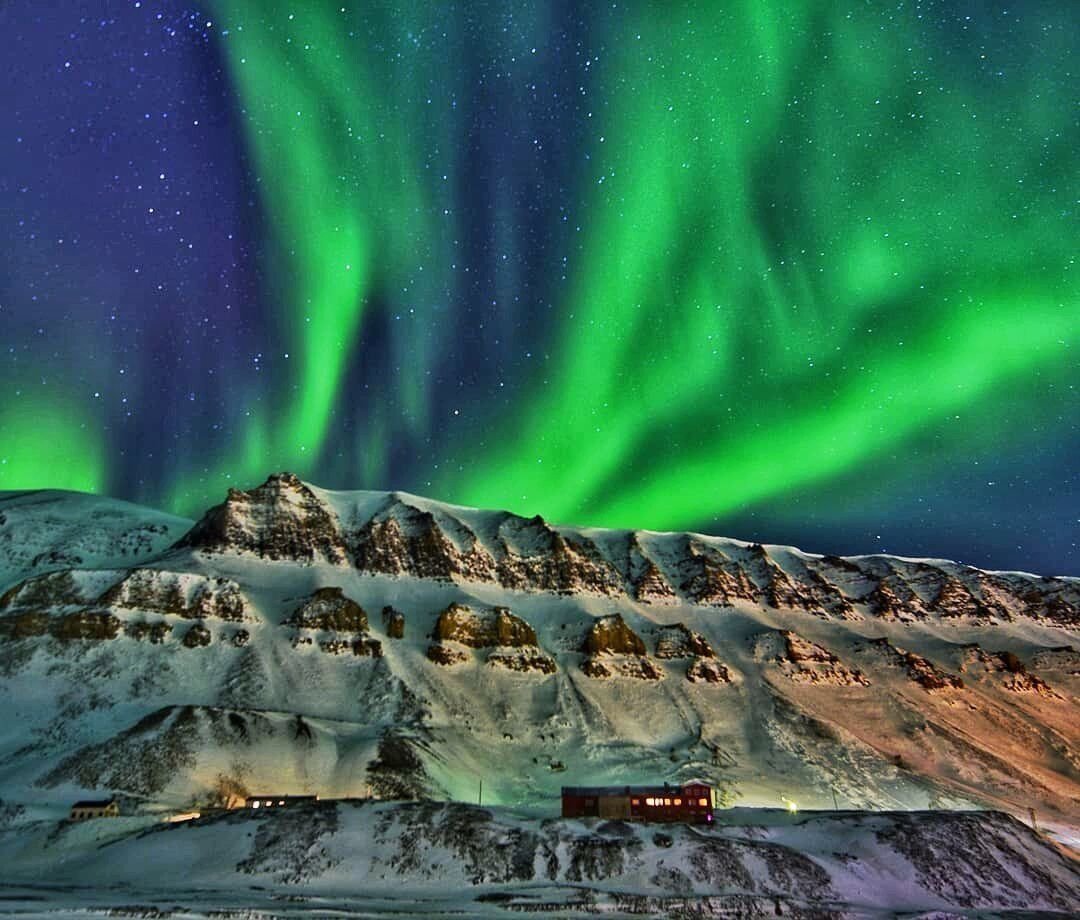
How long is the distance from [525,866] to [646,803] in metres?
19.5

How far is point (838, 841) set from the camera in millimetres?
69438

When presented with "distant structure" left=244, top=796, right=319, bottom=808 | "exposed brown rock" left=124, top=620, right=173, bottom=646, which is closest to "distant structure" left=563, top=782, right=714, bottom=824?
"distant structure" left=244, top=796, right=319, bottom=808

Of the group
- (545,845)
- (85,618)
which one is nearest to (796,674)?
(545,845)

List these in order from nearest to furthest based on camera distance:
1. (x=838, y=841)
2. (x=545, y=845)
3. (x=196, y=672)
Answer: (x=545, y=845)
(x=838, y=841)
(x=196, y=672)

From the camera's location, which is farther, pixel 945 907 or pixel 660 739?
pixel 660 739

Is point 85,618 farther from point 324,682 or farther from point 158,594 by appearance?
point 324,682

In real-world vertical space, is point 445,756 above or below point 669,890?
above

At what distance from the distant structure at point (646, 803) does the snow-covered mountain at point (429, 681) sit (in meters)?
22.9

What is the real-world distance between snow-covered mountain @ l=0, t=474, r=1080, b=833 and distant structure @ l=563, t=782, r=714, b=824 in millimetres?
22862

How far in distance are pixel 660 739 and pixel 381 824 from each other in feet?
256

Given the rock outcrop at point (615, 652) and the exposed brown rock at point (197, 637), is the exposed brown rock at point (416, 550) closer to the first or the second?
the rock outcrop at point (615, 652)

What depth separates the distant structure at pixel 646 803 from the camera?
7631cm

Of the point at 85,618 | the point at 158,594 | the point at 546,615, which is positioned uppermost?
the point at 546,615

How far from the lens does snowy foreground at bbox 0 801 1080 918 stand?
55000mm
